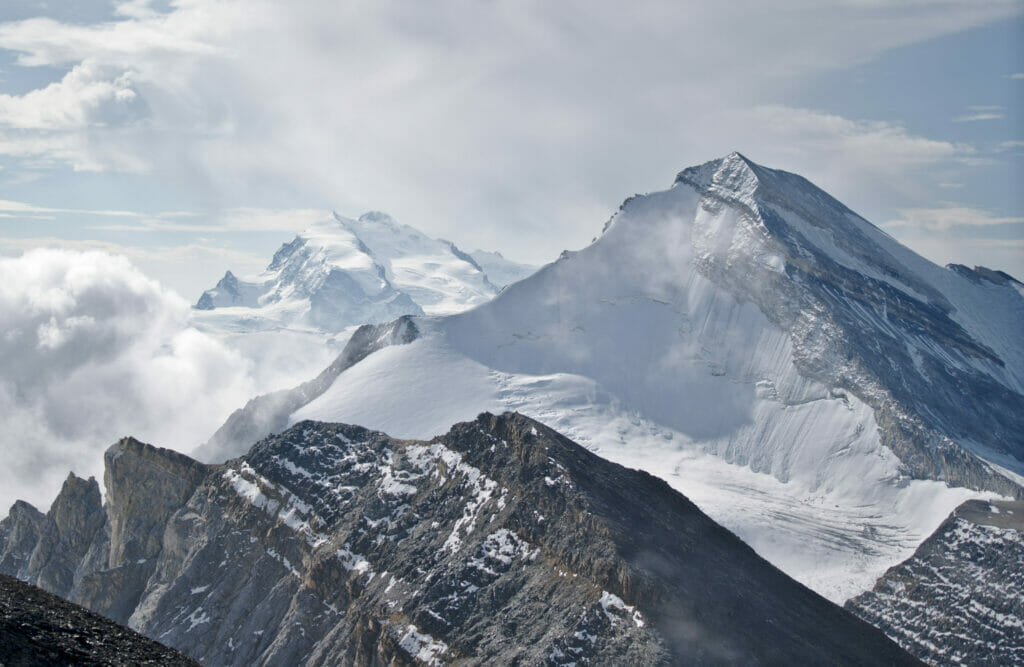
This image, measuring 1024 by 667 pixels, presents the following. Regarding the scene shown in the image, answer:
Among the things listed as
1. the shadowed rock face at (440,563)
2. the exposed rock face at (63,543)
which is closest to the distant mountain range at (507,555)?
the shadowed rock face at (440,563)

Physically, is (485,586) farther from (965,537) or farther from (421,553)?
(965,537)

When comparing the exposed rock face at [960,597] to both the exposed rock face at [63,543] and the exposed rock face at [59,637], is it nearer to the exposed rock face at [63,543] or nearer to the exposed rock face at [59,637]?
the exposed rock face at [59,637]

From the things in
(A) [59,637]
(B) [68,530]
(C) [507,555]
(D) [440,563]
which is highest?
(C) [507,555]

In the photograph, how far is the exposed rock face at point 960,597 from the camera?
135 meters

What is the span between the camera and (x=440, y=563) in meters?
102

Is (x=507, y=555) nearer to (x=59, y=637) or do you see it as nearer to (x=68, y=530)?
(x=59, y=637)

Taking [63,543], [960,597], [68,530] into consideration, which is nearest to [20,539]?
[63,543]

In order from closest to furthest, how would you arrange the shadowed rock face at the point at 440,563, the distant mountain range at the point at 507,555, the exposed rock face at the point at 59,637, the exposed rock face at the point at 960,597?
the exposed rock face at the point at 59,637, the shadowed rock face at the point at 440,563, the distant mountain range at the point at 507,555, the exposed rock face at the point at 960,597

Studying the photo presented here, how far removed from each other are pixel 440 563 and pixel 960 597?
84.6 meters

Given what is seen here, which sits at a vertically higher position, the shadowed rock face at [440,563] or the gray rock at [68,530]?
the shadowed rock face at [440,563]

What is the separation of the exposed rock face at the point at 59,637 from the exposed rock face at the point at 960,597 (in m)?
115

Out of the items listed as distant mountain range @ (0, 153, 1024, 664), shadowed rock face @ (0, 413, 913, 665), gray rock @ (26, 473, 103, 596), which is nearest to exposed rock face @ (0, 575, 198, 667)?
shadowed rock face @ (0, 413, 913, 665)

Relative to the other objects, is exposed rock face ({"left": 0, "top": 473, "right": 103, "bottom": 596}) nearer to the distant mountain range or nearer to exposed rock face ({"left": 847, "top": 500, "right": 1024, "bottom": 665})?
the distant mountain range

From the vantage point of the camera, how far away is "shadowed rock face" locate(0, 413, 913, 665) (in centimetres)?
8806
